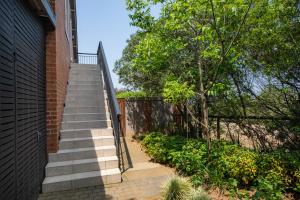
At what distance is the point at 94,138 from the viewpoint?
17.7ft

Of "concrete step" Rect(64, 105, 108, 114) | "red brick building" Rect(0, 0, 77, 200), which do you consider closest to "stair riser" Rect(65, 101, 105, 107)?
"concrete step" Rect(64, 105, 108, 114)

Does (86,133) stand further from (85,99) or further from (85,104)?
(85,99)

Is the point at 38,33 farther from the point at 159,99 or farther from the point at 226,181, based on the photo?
the point at 159,99

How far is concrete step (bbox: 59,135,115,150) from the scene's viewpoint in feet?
16.8

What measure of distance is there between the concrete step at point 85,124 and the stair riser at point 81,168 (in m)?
1.41

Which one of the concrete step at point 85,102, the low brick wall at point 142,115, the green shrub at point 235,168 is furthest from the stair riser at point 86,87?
the green shrub at point 235,168

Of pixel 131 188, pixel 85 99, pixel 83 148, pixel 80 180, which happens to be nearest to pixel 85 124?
pixel 83 148

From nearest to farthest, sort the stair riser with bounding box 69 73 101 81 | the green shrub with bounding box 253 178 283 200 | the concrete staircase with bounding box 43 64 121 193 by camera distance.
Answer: the green shrub with bounding box 253 178 283 200 → the concrete staircase with bounding box 43 64 121 193 → the stair riser with bounding box 69 73 101 81

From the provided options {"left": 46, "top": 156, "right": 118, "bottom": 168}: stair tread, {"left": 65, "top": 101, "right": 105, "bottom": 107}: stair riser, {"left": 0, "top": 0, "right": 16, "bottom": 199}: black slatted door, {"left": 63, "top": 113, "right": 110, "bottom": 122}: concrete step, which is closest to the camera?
{"left": 0, "top": 0, "right": 16, "bottom": 199}: black slatted door

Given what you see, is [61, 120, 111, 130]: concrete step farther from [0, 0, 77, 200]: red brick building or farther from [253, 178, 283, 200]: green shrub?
[253, 178, 283, 200]: green shrub

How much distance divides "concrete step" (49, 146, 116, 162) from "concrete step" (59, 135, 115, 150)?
0.44 ft

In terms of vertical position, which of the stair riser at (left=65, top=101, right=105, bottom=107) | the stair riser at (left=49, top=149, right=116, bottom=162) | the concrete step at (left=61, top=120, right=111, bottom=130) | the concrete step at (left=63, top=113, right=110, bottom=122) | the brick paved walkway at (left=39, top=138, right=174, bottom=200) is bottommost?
the brick paved walkway at (left=39, top=138, right=174, bottom=200)

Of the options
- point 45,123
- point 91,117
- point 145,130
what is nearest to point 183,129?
point 145,130

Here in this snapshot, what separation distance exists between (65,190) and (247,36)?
5.27 m
